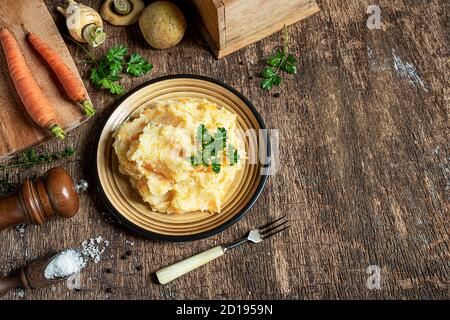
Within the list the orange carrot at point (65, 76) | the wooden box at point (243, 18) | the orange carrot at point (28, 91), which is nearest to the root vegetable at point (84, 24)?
the orange carrot at point (65, 76)

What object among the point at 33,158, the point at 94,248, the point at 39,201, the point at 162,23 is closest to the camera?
the point at 39,201

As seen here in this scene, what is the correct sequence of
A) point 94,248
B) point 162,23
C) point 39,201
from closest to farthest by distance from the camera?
point 39,201 < point 94,248 < point 162,23

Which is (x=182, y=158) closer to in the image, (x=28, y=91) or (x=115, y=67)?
(x=115, y=67)

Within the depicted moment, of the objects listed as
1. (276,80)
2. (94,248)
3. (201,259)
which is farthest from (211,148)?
(94,248)

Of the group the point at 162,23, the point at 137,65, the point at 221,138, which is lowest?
the point at 221,138

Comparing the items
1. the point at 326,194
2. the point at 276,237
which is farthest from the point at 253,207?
the point at 326,194

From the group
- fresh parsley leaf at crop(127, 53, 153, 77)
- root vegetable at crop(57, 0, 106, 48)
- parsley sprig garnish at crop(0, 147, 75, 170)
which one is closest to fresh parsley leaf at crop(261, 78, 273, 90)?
fresh parsley leaf at crop(127, 53, 153, 77)

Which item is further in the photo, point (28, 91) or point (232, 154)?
point (28, 91)

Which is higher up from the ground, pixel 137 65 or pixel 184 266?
pixel 137 65

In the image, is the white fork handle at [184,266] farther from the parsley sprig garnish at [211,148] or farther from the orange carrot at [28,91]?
the orange carrot at [28,91]
